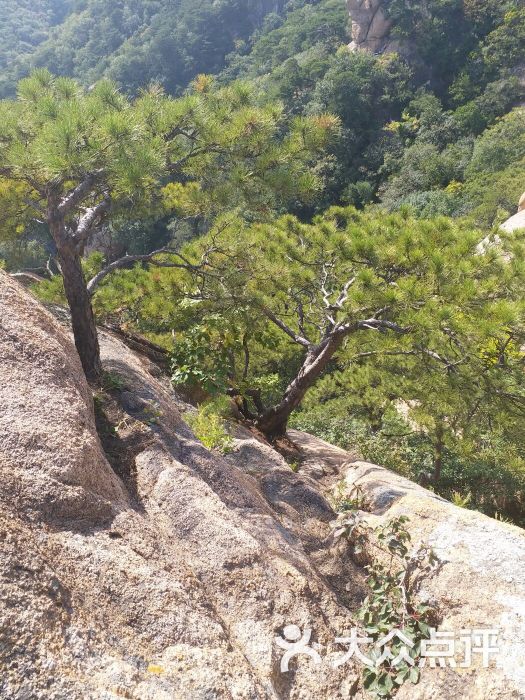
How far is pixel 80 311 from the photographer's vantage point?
366cm

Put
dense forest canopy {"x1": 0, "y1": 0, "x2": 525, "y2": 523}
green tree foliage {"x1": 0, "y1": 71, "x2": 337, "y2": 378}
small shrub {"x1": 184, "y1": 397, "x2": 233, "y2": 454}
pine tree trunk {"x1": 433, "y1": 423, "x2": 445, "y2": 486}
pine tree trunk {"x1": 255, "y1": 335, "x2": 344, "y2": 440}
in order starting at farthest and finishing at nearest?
pine tree trunk {"x1": 433, "y1": 423, "x2": 445, "y2": 486} < pine tree trunk {"x1": 255, "y1": 335, "x2": 344, "y2": 440} < small shrub {"x1": 184, "y1": 397, "x2": 233, "y2": 454} < dense forest canopy {"x1": 0, "y1": 0, "x2": 525, "y2": 523} < green tree foliage {"x1": 0, "y1": 71, "x2": 337, "y2": 378}

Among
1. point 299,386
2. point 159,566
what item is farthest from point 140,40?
point 159,566

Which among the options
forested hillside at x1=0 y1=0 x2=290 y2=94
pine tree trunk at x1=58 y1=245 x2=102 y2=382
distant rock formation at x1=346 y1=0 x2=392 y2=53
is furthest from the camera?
forested hillside at x1=0 y1=0 x2=290 y2=94

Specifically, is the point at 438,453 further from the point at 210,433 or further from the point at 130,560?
the point at 130,560

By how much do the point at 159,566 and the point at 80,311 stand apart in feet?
7.42

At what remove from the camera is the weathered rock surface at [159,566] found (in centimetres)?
155

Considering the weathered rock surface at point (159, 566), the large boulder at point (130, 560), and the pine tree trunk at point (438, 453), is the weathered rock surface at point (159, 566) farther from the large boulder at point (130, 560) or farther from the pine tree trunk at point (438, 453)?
the pine tree trunk at point (438, 453)

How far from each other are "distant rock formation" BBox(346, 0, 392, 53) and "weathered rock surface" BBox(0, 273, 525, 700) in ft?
133

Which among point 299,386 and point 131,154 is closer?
point 131,154

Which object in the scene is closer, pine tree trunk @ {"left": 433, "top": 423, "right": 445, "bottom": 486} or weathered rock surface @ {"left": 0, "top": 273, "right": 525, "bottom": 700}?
weathered rock surface @ {"left": 0, "top": 273, "right": 525, "bottom": 700}

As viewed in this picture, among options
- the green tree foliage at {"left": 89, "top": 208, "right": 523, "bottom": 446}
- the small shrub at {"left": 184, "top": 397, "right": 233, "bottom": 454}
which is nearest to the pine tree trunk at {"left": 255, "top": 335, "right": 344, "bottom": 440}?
the green tree foliage at {"left": 89, "top": 208, "right": 523, "bottom": 446}

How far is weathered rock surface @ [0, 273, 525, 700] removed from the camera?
1.55 meters

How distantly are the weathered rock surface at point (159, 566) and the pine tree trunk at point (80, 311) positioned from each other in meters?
0.48

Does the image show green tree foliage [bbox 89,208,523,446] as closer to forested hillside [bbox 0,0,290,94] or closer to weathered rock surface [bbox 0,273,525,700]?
weathered rock surface [bbox 0,273,525,700]
